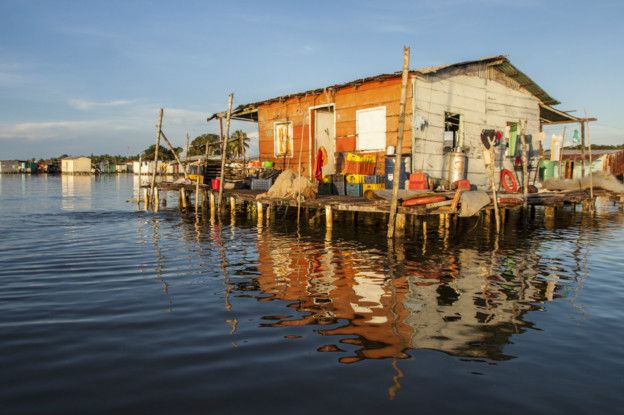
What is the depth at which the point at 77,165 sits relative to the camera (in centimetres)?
11388

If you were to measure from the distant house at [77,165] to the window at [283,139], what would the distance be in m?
104

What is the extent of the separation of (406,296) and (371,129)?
1248 centimetres

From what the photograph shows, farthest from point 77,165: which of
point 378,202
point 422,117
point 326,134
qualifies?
point 378,202

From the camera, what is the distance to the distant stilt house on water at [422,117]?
1830 centimetres

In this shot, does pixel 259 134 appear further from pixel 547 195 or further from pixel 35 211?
pixel 547 195

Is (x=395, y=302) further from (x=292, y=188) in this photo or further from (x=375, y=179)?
(x=375, y=179)

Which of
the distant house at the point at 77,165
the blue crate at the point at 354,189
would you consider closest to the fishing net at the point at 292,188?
the blue crate at the point at 354,189

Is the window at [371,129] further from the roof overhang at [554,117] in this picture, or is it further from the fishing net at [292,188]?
the roof overhang at [554,117]

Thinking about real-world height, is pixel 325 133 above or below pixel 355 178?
above

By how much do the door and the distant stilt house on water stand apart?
5 centimetres

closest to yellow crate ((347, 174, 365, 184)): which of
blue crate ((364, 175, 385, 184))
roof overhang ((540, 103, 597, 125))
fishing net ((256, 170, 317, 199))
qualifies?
blue crate ((364, 175, 385, 184))

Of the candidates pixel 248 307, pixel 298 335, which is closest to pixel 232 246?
pixel 248 307

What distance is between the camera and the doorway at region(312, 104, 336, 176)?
22.3 meters

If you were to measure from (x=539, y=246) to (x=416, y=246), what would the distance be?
380cm
